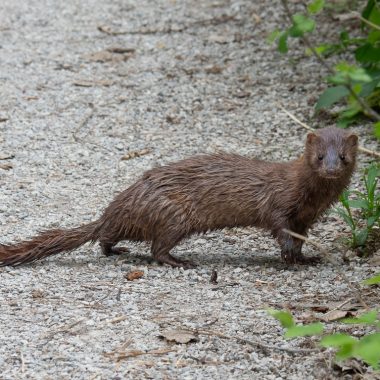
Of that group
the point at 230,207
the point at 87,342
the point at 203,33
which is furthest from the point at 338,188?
the point at 203,33

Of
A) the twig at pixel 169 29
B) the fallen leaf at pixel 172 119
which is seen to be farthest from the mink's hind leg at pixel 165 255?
the twig at pixel 169 29

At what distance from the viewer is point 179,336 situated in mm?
4723

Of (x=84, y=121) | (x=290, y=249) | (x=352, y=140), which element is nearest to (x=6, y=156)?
(x=84, y=121)

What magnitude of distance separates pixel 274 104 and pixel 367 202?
3042 mm

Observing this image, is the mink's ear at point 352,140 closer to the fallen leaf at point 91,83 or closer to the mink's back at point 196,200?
the mink's back at point 196,200

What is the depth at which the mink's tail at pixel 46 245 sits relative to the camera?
580 cm

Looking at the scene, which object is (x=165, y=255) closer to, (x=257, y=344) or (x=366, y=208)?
(x=366, y=208)

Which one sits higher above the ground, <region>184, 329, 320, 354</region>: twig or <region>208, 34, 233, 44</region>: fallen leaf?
<region>208, 34, 233, 44</region>: fallen leaf

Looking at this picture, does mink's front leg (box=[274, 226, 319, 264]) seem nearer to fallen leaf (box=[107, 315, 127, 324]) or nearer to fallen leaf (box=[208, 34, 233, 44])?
fallen leaf (box=[107, 315, 127, 324])

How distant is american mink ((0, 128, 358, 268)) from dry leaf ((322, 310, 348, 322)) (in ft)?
3.31

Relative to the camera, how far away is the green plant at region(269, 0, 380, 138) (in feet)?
11.3

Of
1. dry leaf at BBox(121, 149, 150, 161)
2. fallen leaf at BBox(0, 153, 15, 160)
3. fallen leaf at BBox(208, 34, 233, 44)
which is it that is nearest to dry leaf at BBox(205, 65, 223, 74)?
fallen leaf at BBox(208, 34, 233, 44)

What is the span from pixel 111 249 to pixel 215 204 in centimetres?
78

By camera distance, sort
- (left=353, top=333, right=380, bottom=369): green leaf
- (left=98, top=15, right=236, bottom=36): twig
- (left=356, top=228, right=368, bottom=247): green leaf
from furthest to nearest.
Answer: (left=98, top=15, right=236, bottom=36): twig → (left=356, top=228, right=368, bottom=247): green leaf → (left=353, top=333, right=380, bottom=369): green leaf
